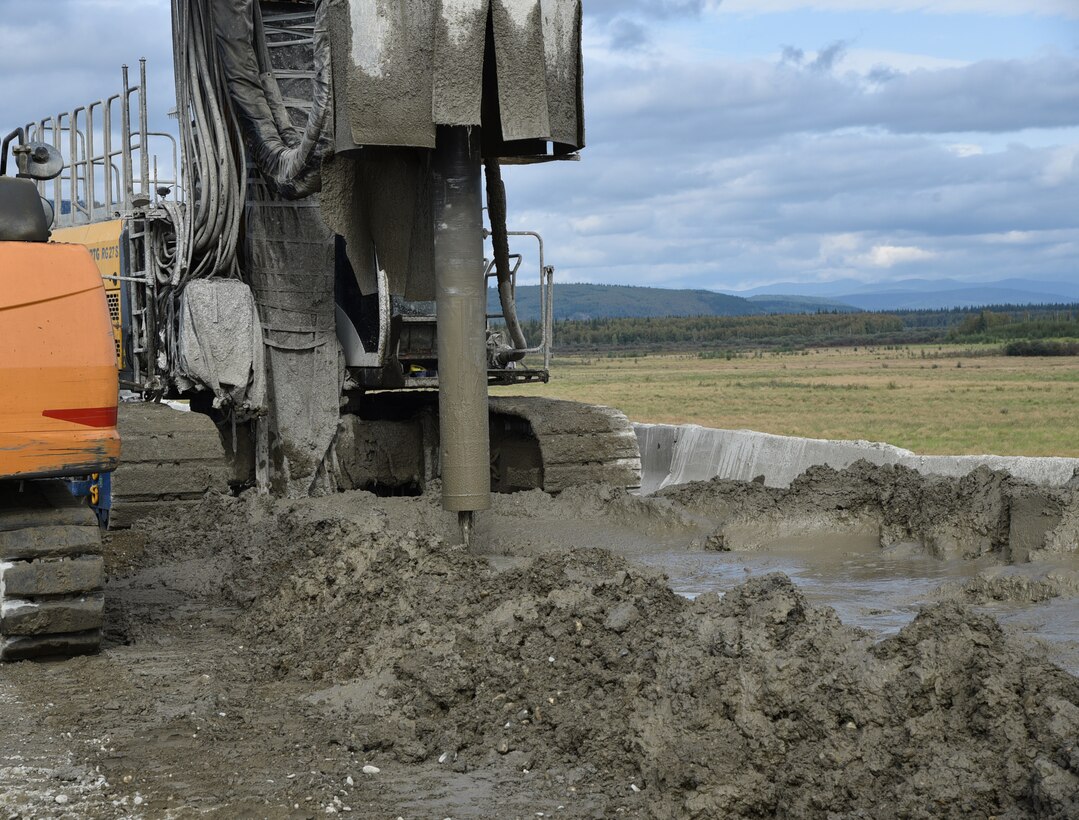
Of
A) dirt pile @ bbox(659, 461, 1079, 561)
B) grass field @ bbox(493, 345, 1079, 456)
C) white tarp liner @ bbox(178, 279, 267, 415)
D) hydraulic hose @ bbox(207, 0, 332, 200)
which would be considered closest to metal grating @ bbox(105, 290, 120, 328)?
white tarp liner @ bbox(178, 279, 267, 415)

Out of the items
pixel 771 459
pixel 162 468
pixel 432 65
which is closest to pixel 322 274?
pixel 162 468

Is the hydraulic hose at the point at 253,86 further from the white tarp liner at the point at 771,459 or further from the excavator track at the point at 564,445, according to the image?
the white tarp liner at the point at 771,459

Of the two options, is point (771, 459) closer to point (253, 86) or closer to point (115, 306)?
point (253, 86)

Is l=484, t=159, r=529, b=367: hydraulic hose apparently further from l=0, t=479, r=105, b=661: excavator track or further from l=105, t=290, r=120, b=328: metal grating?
l=0, t=479, r=105, b=661: excavator track

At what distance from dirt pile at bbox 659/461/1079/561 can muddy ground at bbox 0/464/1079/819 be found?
0.02 metres

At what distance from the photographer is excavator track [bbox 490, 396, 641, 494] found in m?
11.4

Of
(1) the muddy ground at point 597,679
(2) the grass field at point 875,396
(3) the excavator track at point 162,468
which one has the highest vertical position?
(3) the excavator track at point 162,468

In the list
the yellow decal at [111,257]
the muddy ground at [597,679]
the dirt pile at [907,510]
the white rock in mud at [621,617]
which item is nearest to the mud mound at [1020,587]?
the muddy ground at [597,679]

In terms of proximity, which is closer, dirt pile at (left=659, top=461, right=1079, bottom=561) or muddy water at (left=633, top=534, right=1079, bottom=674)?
muddy water at (left=633, top=534, right=1079, bottom=674)

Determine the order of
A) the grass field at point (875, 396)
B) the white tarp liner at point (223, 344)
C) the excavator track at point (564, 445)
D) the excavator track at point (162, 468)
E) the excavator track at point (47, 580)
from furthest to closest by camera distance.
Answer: the grass field at point (875, 396) → the excavator track at point (564, 445) → the white tarp liner at point (223, 344) → the excavator track at point (162, 468) → the excavator track at point (47, 580)

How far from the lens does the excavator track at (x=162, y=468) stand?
10273 millimetres

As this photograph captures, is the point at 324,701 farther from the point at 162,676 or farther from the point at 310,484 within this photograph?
the point at 310,484

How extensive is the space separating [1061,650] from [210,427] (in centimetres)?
683

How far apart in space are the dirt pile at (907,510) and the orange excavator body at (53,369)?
4.02 metres
